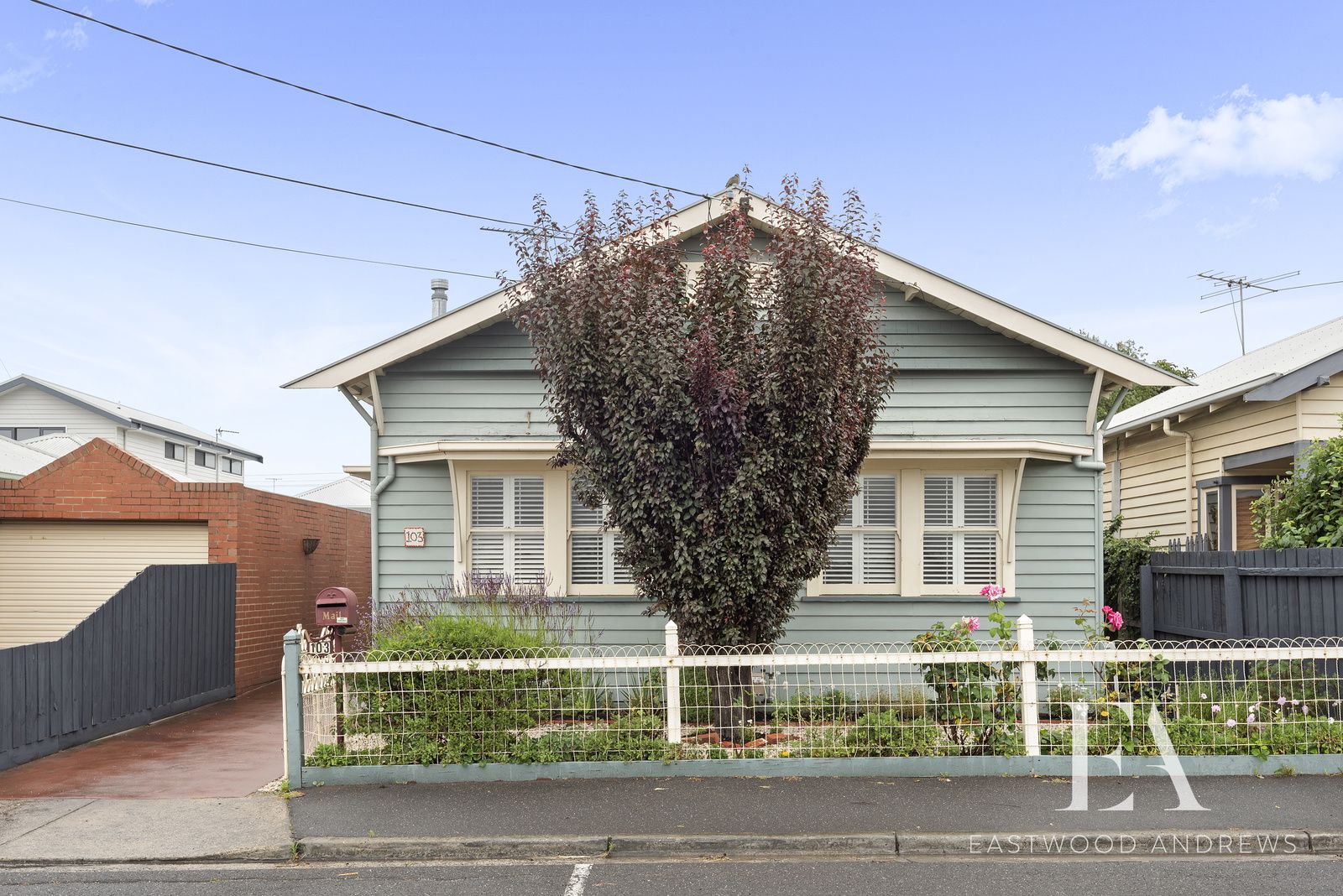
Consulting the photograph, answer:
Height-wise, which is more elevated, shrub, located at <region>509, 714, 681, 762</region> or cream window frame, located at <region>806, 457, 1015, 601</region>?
cream window frame, located at <region>806, 457, 1015, 601</region>

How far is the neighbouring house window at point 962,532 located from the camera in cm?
1119

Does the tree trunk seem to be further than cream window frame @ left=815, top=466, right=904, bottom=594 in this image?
No

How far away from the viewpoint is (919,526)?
11203mm

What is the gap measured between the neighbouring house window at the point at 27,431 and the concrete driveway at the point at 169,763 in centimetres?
2516

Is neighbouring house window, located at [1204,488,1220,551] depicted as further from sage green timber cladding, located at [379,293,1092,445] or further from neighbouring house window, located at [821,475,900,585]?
neighbouring house window, located at [821,475,900,585]

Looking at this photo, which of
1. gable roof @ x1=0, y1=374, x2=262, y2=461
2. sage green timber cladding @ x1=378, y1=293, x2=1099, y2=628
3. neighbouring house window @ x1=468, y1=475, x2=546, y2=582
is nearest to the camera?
sage green timber cladding @ x1=378, y1=293, x2=1099, y2=628

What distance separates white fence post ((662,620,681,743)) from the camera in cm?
814

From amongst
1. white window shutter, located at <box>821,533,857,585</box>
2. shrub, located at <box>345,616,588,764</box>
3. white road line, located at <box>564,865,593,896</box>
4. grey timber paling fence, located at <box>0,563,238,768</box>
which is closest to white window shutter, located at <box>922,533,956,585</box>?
white window shutter, located at <box>821,533,857,585</box>

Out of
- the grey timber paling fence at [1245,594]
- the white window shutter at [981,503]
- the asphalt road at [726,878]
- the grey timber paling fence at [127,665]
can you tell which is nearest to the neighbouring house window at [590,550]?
the white window shutter at [981,503]

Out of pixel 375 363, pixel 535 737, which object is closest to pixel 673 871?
pixel 535 737

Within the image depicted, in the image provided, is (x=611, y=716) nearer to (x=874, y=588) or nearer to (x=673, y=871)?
(x=673, y=871)

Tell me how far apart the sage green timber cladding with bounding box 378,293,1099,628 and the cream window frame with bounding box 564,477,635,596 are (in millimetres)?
152

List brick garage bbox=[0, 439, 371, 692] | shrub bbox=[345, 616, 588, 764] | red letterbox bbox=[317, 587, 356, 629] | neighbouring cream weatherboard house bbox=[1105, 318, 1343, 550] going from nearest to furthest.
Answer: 1. shrub bbox=[345, 616, 588, 764]
2. red letterbox bbox=[317, 587, 356, 629]
3. neighbouring cream weatherboard house bbox=[1105, 318, 1343, 550]
4. brick garage bbox=[0, 439, 371, 692]

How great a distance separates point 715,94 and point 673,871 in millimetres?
10022
